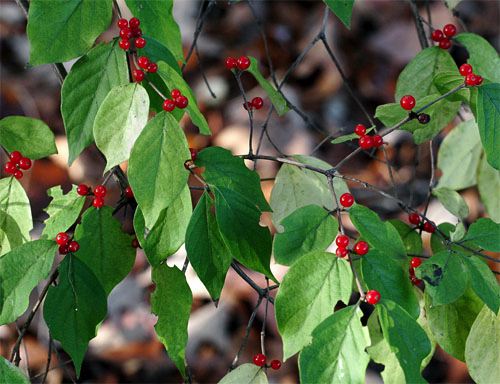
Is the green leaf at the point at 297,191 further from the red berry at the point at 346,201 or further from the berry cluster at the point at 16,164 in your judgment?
the berry cluster at the point at 16,164

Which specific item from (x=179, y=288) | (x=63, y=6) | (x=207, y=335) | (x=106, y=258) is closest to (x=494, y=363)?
(x=179, y=288)

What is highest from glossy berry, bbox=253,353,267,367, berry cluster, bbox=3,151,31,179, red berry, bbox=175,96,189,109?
red berry, bbox=175,96,189,109

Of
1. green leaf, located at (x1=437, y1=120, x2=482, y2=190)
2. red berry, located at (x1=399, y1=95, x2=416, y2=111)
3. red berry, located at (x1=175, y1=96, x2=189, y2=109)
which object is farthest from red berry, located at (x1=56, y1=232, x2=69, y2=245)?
green leaf, located at (x1=437, y1=120, x2=482, y2=190)

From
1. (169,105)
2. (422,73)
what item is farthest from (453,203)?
(169,105)

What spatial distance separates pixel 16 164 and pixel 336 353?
1.63 ft

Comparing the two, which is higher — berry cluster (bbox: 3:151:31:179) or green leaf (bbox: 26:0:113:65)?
green leaf (bbox: 26:0:113:65)

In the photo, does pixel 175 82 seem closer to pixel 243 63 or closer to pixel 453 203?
pixel 243 63

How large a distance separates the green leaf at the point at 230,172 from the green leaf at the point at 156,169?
0.10 m

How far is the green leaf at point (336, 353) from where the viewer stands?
0.78m

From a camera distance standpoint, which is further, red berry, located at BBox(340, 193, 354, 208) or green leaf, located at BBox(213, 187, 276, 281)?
red berry, located at BBox(340, 193, 354, 208)

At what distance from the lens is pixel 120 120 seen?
0.85 meters

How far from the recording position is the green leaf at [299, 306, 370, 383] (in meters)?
0.78

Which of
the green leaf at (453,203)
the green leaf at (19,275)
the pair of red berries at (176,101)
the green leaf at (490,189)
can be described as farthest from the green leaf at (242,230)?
the green leaf at (490,189)

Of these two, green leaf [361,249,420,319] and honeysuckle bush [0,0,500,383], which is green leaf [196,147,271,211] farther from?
green leaf [361,249,420,319]
